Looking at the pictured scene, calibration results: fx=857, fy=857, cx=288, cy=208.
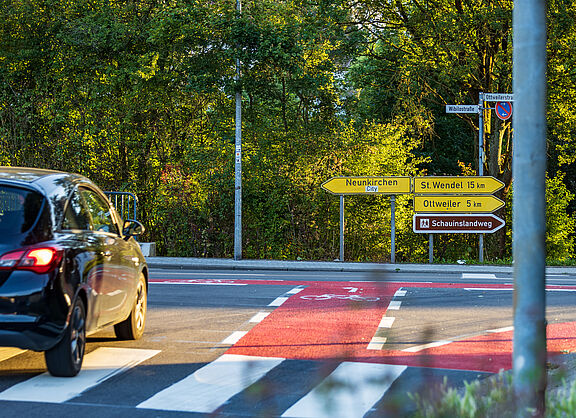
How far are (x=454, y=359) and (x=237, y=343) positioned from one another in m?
2.26

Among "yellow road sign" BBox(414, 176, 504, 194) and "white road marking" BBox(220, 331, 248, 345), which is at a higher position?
"yellow road sign" BBox(414, 176, 504, 194)

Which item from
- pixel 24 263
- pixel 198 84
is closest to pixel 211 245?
pixel 198 84

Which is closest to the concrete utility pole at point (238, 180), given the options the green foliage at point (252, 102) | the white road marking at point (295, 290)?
the green foliage at point (252, 102)

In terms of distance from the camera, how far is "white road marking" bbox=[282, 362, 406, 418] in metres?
5.57

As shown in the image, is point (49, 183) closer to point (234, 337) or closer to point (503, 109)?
point (234, 337)

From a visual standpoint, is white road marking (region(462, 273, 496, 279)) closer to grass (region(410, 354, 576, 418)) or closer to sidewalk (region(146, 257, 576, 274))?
sidewalk (region(146, 257, 576, 274))

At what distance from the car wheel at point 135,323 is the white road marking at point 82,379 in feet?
1.60

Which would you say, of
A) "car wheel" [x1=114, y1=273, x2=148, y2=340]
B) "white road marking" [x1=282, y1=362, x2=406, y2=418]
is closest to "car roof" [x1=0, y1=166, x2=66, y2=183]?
"car wheel" [x1=114, y1=273, x2=148, y2=340]

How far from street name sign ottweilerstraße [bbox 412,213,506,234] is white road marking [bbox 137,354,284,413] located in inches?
656

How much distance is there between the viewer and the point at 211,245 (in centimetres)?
2620

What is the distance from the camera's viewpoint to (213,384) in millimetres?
6906

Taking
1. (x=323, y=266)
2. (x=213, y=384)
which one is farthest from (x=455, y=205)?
(x=213, y=384)

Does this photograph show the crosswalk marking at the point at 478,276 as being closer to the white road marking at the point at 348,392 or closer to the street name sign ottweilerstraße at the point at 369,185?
the street name sign ottweilerstraße at the point at 369,185

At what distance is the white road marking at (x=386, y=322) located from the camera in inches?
405
